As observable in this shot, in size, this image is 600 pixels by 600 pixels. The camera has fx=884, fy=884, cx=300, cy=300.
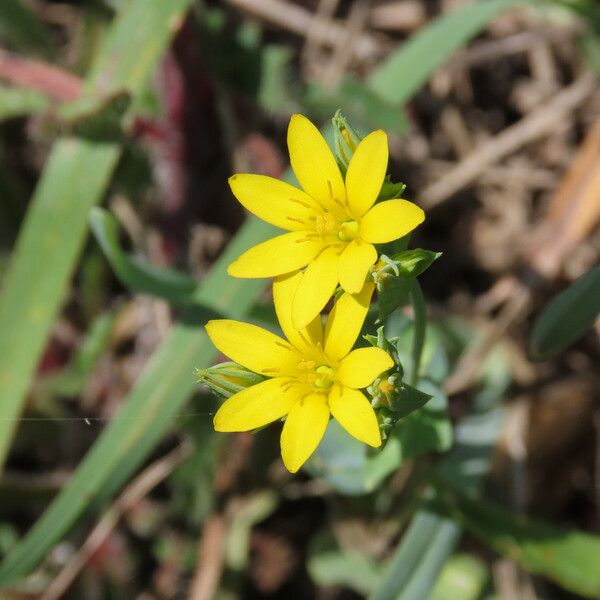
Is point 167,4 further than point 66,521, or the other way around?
point 167,4

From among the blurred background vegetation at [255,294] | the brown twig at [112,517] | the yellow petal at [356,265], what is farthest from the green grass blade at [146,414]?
the yellow petal at [356,265]

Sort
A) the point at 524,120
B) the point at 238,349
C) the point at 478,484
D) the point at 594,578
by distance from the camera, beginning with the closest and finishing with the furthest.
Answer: the point at 238,349 < the point at 594,578 < the point at 478,484 < the point at 524,120

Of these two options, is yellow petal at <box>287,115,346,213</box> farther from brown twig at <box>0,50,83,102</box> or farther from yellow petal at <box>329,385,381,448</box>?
brown twig at <box>0,50,83,102</box>

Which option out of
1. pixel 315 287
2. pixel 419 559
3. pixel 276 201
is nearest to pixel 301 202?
pixel 276 201

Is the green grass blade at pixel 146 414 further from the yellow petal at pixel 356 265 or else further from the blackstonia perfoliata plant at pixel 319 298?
the yellow petal at pixel 356 265

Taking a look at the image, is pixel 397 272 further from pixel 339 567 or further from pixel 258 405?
pixel 339 567

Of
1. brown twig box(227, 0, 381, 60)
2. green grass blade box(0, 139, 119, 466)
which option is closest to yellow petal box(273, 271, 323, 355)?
green grass blade box(0, 139, 119, 466)

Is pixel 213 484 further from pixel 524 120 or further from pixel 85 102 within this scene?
pixel 524 120

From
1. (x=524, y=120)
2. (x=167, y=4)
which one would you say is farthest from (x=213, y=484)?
(x=524, y=120)
